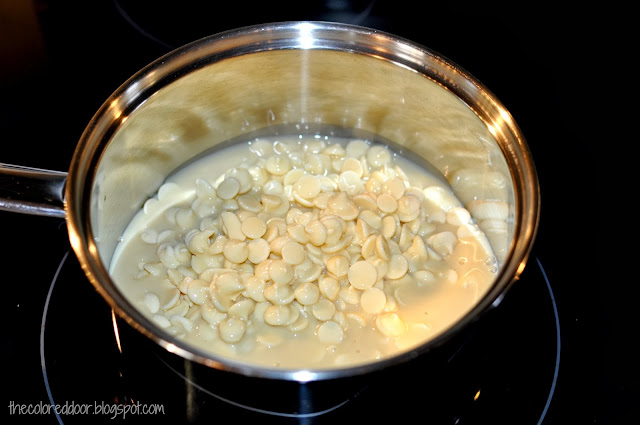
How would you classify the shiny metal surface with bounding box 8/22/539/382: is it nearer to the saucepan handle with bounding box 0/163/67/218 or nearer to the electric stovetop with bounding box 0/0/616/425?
the saucepan handle with bounding box 0/163/67/218

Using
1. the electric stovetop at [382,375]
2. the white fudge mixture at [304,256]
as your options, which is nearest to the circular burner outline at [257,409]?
the electric stovetop at [382,375]

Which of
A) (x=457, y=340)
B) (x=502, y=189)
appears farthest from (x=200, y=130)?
(x=457, y=340)

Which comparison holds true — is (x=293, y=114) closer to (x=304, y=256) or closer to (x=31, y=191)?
(x=304, y=256)

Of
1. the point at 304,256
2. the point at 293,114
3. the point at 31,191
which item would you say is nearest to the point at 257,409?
the point at 304,256

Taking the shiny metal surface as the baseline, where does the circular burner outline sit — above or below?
below

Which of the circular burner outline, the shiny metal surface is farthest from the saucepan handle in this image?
the circular burner outline
